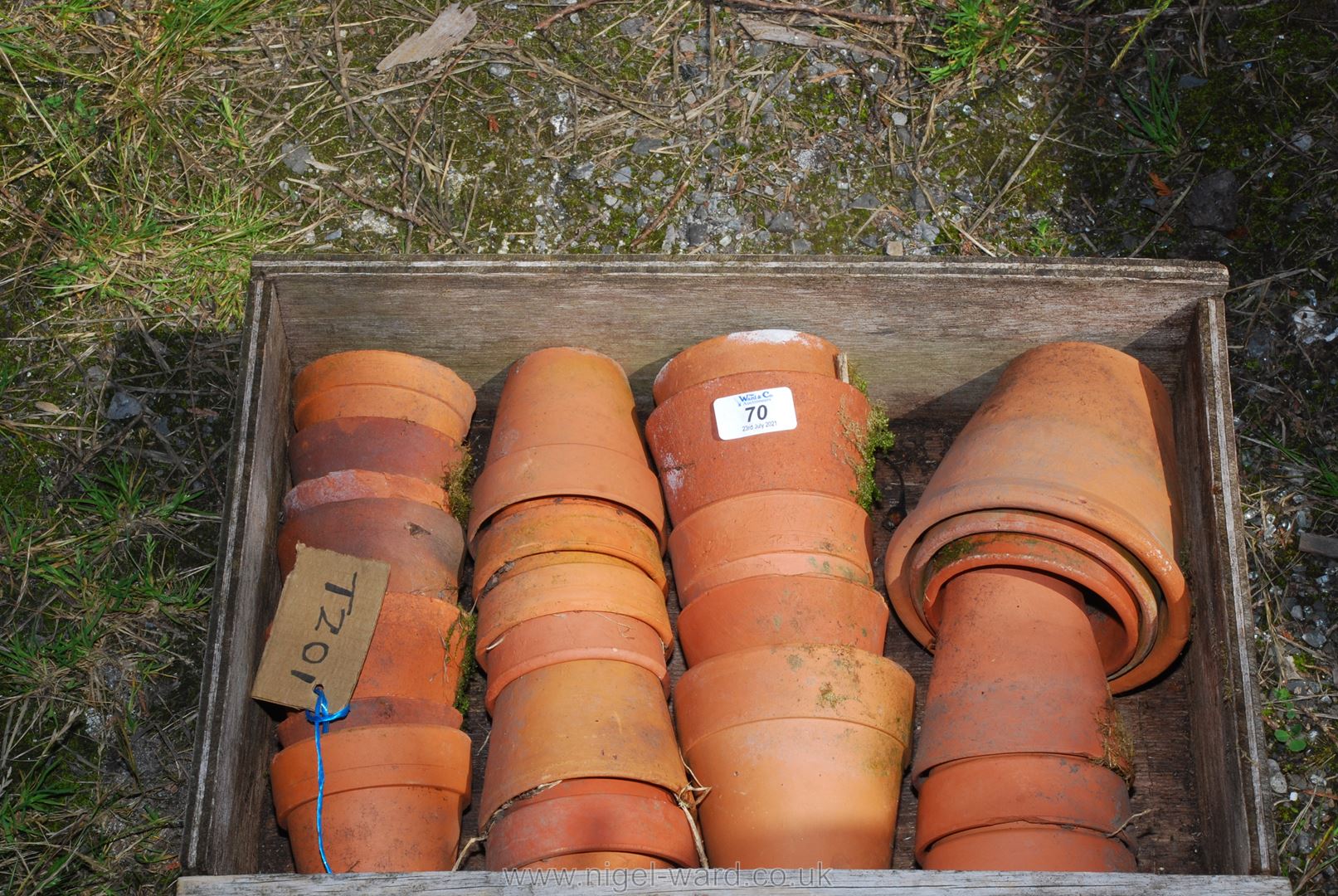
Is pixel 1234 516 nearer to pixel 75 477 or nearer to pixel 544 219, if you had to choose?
pixel 544 219

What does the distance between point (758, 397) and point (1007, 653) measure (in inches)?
23.7

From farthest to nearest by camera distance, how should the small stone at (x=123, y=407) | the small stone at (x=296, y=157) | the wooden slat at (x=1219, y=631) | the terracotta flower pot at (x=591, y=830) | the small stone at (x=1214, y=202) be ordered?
the small stone at (x=296, y=157), the small stone at (x=1214, y=202), the small stone at (x=123, y=407), the wooden slat at (x=1219, y=631), the terracotta flower pot at (x=591, y=830)

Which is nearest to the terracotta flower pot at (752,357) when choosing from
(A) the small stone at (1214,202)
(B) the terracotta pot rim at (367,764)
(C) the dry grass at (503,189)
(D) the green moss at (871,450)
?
(D) the green moss at (871,450)

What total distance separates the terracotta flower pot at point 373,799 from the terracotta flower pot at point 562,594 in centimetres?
19

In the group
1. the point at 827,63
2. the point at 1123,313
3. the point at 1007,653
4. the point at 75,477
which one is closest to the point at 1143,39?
the point at 827,63

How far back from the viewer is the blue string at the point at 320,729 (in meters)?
1.89

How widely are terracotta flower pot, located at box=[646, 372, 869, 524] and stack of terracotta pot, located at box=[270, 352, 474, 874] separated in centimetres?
42

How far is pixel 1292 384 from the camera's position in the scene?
2.83 metres

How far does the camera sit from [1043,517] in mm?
1973

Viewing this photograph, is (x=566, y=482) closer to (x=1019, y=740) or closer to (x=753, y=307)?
(x=753, y=307)

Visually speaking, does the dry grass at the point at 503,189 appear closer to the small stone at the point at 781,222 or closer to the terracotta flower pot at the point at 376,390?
the small stone at the point at 781,222

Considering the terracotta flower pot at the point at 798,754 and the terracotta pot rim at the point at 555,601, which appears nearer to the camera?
the terracotta flower pot at the point at 798,754

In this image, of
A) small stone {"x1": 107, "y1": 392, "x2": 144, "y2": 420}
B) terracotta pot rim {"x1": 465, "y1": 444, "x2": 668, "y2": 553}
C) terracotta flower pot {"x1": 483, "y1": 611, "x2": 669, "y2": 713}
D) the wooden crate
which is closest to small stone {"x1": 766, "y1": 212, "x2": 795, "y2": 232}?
the wooden crate

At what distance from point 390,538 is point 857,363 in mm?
964
